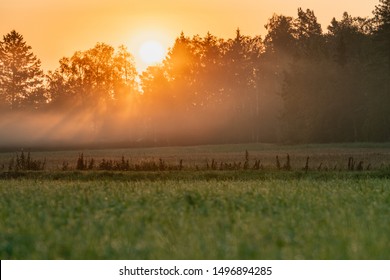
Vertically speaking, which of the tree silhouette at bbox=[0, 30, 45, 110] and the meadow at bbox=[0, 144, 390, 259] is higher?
the tree silhouette at bbox=[0, 30, 45, 110]

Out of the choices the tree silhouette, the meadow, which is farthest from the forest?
the meadow

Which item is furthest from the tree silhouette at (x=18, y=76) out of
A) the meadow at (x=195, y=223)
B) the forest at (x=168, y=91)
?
the meadow at (x=195, y=223)

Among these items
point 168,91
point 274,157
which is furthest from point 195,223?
point 168,91

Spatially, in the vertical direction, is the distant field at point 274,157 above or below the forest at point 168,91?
below

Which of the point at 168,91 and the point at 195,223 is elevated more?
the point at 168,91

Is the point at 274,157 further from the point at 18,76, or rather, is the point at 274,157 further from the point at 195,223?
the point at 18,76

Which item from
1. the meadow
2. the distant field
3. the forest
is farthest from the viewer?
the forest

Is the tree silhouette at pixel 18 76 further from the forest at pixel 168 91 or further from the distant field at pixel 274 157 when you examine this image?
the distant field at pixel 274 157

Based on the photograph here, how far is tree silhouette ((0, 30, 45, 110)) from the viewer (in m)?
122

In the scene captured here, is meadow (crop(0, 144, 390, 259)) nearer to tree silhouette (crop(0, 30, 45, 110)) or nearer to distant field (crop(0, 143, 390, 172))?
distant field (crop(0, 143, 390, 172))

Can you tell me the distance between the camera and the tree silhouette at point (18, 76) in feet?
400

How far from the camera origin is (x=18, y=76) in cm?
12281
